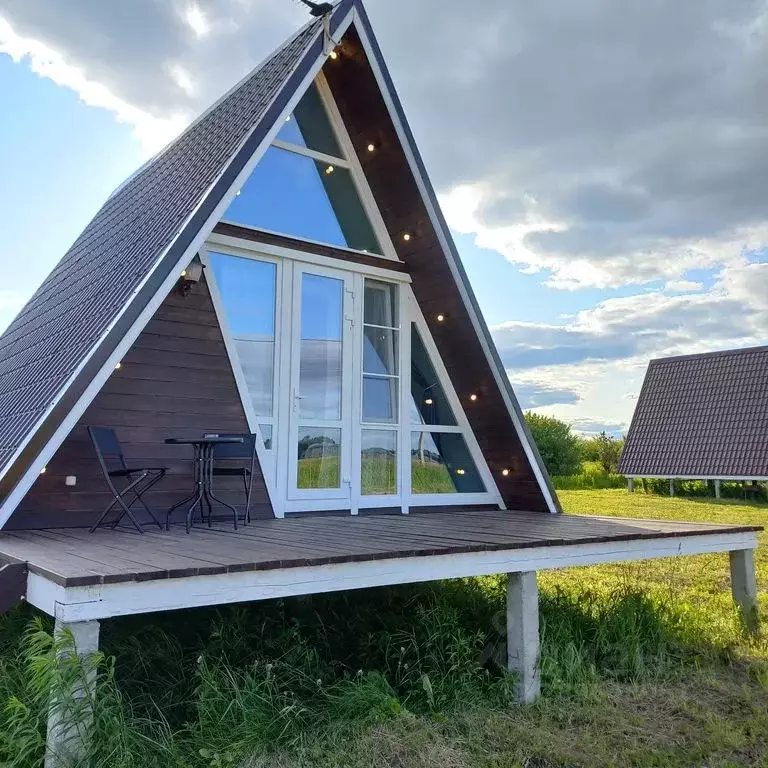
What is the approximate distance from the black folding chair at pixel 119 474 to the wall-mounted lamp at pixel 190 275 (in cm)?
120

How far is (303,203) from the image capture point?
6.10m

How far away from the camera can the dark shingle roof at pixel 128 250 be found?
4145 mm

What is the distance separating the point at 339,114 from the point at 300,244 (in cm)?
123

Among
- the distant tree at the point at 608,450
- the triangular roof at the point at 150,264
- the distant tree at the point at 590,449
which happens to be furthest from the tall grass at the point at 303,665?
the distant tree at the point at 590,449

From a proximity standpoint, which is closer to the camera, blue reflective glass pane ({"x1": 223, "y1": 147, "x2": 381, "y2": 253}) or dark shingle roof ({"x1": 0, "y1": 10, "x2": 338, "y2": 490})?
dark shingle roof ({"x1": 0, "y1": 10, "x2": 338, "y2": 490})

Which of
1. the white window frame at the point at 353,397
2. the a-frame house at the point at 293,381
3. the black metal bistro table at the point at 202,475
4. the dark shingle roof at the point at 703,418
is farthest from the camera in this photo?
the dark shingle roof at the point at 703,418

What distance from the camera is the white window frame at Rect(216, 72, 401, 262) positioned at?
6035mm

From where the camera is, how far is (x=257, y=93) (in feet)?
17.5

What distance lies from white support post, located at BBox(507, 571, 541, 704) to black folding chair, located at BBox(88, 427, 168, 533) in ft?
7.62

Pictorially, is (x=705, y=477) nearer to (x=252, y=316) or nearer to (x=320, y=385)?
(x=320, y=385)

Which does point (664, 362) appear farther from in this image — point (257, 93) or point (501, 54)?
point (257, 93)

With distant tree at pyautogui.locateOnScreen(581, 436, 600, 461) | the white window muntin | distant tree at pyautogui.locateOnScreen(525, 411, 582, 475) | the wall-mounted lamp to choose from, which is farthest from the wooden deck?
distant tree at pyautogui.locateOnScreen(581, 436, 600, 461)

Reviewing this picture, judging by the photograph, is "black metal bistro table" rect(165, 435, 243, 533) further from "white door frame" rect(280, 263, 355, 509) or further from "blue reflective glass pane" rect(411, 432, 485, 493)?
"blue reflective glass pane" rect(411, 432, 485, 493)

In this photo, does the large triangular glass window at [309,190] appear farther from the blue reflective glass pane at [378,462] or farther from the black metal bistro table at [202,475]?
the black metal bistro table at [202,475]
